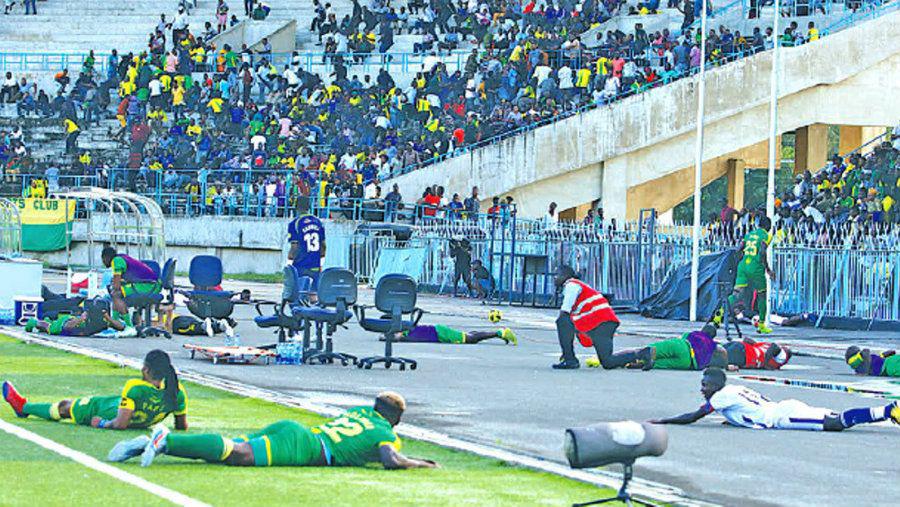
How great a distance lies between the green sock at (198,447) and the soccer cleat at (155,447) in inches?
1.4

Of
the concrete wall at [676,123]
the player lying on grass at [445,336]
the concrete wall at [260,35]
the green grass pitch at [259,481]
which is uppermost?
the concrete wall at [260,35]

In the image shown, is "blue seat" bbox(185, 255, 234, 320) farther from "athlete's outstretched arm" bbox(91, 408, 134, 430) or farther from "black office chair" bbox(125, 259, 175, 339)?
"athlete's outstretched arm" bbox(91, 408, 134, 430)

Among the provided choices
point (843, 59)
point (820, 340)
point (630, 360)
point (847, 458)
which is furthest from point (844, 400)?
point (843, 59)

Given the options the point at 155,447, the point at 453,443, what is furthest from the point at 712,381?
the point at 155,447

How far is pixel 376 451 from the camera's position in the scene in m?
11.8

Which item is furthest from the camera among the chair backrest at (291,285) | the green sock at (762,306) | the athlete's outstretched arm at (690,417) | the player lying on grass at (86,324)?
the green sock at (762,306)

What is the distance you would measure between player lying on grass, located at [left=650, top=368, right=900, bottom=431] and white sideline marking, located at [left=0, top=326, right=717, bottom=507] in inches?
82.2

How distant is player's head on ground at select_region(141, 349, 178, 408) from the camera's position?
1309 cm

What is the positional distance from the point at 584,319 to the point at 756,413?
6.11 m

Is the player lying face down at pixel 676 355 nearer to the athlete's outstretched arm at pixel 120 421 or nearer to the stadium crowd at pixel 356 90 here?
the athlete's outstretched arm at pixel 120 421

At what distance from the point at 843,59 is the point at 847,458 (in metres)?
36.0

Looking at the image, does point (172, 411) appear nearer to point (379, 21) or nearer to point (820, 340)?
point (820, 340)

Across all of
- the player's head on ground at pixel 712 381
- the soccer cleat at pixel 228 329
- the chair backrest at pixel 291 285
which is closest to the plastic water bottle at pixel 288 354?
the chair backrest at pixel 291 285

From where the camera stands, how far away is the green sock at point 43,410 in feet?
45.5
